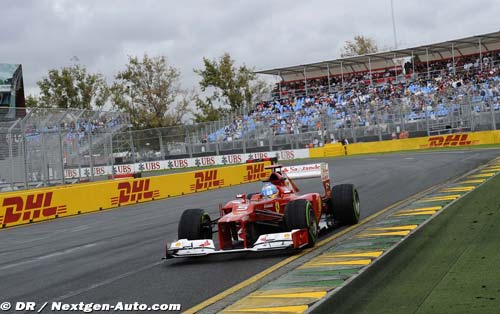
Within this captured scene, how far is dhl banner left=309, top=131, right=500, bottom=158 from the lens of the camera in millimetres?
40025

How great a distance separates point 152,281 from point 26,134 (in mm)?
16942

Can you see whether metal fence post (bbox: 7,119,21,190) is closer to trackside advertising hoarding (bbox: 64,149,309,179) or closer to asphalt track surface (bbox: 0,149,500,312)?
asphalt track surface (bbox: 0,149,500,312)

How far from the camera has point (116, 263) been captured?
31.7 feet

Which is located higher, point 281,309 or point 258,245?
point 258,245

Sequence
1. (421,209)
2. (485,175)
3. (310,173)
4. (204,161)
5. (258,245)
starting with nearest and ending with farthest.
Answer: (258,245) < (310,173) < (421,209) < (485,175) < (204,161)

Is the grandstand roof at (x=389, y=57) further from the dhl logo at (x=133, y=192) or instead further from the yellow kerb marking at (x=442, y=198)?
the yellow kerb marking at (x=442, y=198)

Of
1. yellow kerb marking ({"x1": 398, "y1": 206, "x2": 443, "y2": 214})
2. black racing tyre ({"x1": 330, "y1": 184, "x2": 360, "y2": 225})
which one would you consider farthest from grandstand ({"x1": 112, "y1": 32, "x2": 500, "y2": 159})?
black racing tyre ({"x1": 330, "y1": 184, "x2": 360, "y2": 225})

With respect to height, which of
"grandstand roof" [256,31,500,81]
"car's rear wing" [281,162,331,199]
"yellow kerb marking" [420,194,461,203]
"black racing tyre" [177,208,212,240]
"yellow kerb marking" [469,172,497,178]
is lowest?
"yellow kerb marking" [420,194,461,203]

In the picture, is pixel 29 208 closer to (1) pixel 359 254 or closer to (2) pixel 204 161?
(1) pixel 359 254

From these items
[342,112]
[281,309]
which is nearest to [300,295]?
[281,309]

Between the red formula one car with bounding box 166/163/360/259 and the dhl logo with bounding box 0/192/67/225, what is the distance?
1032cm

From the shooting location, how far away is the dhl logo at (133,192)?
23.2 meters

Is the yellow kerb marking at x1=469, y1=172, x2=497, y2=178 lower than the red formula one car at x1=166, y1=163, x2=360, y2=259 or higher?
lower

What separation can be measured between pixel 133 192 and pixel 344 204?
44.6ft
